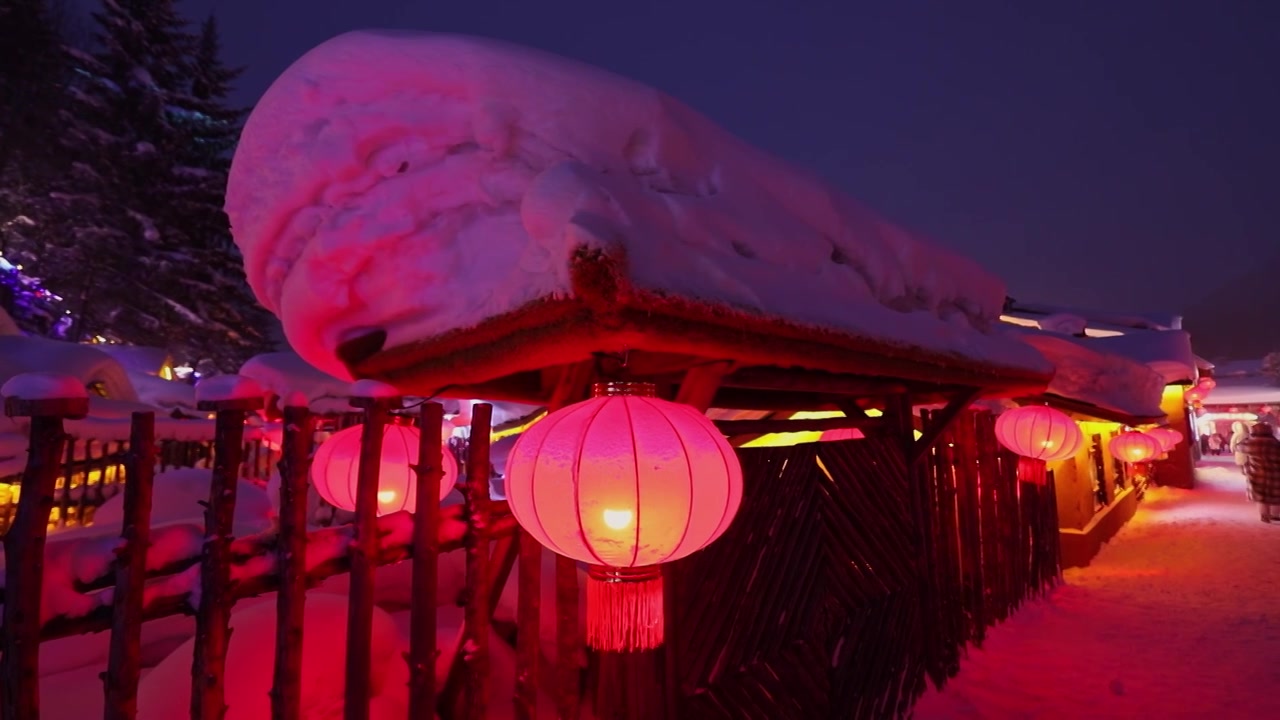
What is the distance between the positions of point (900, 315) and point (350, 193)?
3422mm

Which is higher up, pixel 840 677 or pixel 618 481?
pixel 618 481

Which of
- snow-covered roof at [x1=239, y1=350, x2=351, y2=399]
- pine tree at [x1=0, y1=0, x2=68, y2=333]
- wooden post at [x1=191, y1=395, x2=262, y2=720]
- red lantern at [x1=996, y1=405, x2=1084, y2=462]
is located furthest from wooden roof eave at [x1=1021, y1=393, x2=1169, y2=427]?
pine tree at [x1=0, y1=0, x2=68, y2=333]

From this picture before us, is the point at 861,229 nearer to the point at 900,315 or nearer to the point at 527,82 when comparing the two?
the point at 900,315

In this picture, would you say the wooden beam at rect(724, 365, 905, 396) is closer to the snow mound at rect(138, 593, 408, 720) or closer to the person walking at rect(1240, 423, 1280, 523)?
the snow mound at rect(138, 593, 408, 720)

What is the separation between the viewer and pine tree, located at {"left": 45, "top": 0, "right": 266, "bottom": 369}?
21.4m

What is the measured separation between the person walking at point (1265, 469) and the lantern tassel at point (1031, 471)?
1066cm

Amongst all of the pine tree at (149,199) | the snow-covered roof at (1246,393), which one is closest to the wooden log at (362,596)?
the pine tree at (149,199)

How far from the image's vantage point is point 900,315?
431cm

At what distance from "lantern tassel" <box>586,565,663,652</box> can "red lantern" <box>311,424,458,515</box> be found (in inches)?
76.4

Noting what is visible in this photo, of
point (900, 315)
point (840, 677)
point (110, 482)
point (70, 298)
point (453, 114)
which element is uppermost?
point (70, 298)

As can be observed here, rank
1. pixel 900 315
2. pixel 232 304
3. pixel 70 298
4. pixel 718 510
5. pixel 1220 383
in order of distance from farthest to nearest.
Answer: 1. pixel 1220 383
2. pixel 232 304
3. pixel 70 298
4. pixel 900 315
5. pixel 718 510

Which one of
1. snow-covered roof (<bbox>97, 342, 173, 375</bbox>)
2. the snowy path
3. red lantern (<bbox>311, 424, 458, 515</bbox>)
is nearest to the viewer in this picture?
red lantern (<bbox>311, 424, 458, 515</bbox>)

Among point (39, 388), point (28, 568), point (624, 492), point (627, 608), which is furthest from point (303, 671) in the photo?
point (624, 492)

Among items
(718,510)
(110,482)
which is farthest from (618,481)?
(110,482)
